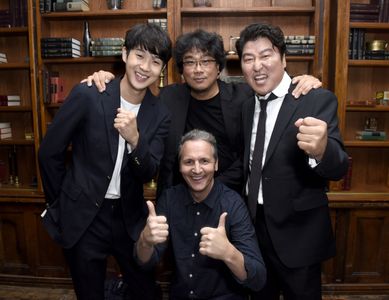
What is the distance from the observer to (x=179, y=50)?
200cm

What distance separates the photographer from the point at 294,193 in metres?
1.57

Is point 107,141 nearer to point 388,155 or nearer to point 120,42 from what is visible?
point 120,42

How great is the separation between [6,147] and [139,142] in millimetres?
2462

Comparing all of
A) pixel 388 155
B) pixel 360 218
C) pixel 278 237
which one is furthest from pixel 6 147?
pixel 388 155

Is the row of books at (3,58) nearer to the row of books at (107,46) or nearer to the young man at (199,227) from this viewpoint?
the row of books at (107,46)

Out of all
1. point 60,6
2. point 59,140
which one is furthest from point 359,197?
point 60,6

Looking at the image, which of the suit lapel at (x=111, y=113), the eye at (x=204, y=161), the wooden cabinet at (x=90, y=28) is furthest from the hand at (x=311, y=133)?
the wooden cabinet at (x=90, y=28)

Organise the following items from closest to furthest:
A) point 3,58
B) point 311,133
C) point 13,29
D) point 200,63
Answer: point 311,133, point 200,63, point 13,29, point 3,58

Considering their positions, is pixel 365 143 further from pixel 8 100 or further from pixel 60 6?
pixel 8 100

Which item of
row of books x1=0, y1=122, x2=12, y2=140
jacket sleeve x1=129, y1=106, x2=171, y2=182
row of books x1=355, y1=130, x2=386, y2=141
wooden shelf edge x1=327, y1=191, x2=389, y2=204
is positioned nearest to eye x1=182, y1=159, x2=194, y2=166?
jacket sleeve x1=129, y1=106, x2=171, y2=182

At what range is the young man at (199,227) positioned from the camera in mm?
1575

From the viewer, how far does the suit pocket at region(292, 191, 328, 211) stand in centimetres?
156

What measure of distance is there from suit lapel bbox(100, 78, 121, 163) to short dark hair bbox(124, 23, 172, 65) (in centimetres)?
24

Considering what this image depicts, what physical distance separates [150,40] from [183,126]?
54 cm
